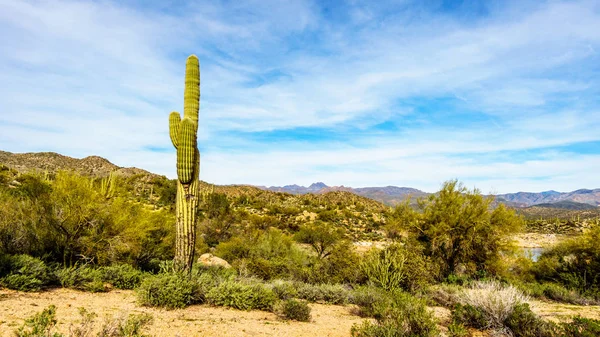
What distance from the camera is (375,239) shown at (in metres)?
34.2

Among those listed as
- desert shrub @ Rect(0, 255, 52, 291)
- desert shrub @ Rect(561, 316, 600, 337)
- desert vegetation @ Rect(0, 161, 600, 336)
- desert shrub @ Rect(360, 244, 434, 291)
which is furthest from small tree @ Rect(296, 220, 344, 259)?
desert shrub @ Rect(561, 316, 600, 337)

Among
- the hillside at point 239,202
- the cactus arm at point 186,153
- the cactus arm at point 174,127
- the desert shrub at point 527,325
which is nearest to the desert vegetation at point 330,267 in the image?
the desert shrub at point 527,325

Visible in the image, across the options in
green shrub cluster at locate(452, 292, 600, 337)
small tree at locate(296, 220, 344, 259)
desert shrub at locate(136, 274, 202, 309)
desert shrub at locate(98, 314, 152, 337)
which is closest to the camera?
desert shrub at locate(98, 314, 152, 337)

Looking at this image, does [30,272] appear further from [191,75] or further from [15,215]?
[191,75]

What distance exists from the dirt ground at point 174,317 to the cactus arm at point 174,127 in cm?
397

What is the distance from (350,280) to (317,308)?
129 inches

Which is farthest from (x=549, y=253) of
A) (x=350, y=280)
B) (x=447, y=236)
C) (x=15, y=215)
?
(x=15, y=215)

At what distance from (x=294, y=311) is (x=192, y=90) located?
646cm

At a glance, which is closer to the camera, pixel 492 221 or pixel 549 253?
pixel 492 221

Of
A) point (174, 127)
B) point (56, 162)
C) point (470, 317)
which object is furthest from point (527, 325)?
point (56, 162)

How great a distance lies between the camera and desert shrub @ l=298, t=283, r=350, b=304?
973 cm

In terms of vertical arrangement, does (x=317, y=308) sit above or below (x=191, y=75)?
below

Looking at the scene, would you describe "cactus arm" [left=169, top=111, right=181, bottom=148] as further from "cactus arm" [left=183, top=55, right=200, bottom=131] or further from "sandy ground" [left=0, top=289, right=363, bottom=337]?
"sandy ground" [left=0, top=289, right=363, bottom=337]

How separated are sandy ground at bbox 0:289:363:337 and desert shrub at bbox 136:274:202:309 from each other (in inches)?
9.1
